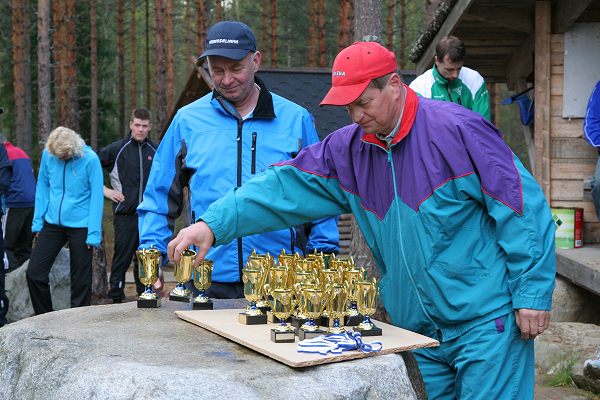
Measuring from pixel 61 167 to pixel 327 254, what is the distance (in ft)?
19.6

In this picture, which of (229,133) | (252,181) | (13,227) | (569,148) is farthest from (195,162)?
(13,227)

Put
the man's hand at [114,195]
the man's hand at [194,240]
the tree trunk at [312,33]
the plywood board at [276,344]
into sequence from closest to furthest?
the plywood board at [276,344] < the man's hand at [194,240] < the man's hand at [114,195] < the tree trunk at [312,33]

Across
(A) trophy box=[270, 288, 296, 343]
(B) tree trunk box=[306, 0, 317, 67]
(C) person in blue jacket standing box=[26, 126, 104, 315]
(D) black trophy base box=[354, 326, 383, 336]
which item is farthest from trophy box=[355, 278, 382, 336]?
(B) tree trunk box=[306, 0, 317, 67]

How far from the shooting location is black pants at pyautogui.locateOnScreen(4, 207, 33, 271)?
1241cm

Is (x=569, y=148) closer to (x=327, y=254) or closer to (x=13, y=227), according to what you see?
(x=327, y=254)

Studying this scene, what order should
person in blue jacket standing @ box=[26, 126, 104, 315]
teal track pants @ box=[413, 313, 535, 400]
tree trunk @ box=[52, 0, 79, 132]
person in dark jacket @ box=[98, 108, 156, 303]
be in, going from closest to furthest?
teal track pants @ box=[413, 313, 535, 400]
person in blue jacket standing @ box=[26, 126, 104, 315]
person in dark jacket @ box=[98, 108, 156, 303]
tree trunk @ box=[52, 0, 79, 132]

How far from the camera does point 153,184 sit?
430cm

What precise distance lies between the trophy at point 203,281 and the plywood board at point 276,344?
4.9 inches

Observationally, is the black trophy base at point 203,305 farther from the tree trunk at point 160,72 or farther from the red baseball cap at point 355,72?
the tree trunk at point 160,72

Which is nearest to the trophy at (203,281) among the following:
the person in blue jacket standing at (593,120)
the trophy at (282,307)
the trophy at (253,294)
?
the trophy at (253,294)

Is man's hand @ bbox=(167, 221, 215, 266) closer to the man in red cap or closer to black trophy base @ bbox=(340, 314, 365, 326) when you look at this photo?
the man in red cap

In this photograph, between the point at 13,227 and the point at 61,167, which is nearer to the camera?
the point at 61,167

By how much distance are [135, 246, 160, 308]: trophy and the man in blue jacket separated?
310 mm

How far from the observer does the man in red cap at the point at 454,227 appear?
3.31 m
